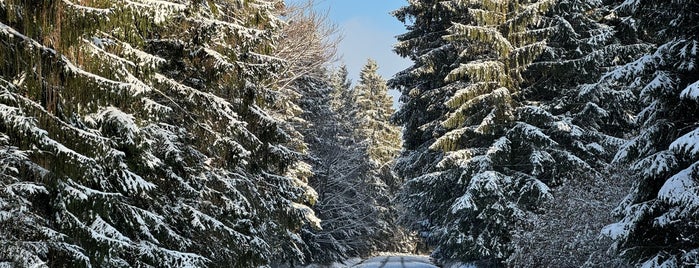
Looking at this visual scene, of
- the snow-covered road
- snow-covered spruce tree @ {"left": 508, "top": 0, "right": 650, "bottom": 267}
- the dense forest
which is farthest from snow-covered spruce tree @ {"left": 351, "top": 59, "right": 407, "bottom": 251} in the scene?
snow-covered spruce tree @ {"left": 508, "top": 0, "right": 650, "bottom": 267}

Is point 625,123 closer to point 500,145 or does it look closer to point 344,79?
point 500,145

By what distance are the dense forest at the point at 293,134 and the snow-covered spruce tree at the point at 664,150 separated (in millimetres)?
30

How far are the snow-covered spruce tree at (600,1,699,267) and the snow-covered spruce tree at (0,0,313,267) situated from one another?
21.1ft

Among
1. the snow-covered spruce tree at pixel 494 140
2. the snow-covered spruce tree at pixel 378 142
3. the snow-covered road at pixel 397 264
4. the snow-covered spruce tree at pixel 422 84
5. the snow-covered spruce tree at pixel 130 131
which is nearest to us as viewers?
the snow-covered spruce tree at pixel 130 131

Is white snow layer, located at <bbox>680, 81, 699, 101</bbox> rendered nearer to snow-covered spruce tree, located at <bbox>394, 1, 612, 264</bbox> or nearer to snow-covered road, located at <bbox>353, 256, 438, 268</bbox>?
snow-covered spruce tree, located at <bbox>394, 1, 612, 264</bbox>

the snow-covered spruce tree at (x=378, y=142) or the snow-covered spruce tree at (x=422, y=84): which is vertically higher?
the snow-covered spruce tree at (x=422, y=84)

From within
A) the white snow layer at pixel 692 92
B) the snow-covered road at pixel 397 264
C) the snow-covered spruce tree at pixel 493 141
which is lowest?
the snow-covered road at pixel 397 264

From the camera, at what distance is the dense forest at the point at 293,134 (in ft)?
21.0

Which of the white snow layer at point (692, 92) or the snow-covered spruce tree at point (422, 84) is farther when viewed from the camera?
the snow-covered spruce tree at point (422, 84)

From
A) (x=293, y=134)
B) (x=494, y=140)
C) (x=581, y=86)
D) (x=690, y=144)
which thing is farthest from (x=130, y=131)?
(x=293, y=134)

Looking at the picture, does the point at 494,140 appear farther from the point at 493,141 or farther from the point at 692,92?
the point at 692,92

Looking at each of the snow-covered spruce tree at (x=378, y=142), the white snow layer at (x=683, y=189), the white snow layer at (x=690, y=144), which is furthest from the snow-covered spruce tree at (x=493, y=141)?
the snow-covered spruce tree at (x=378, y=142)

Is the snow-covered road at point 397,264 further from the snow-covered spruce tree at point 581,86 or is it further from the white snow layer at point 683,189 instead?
the white snow layer at point 683,189

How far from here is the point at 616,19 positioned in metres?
18.0
